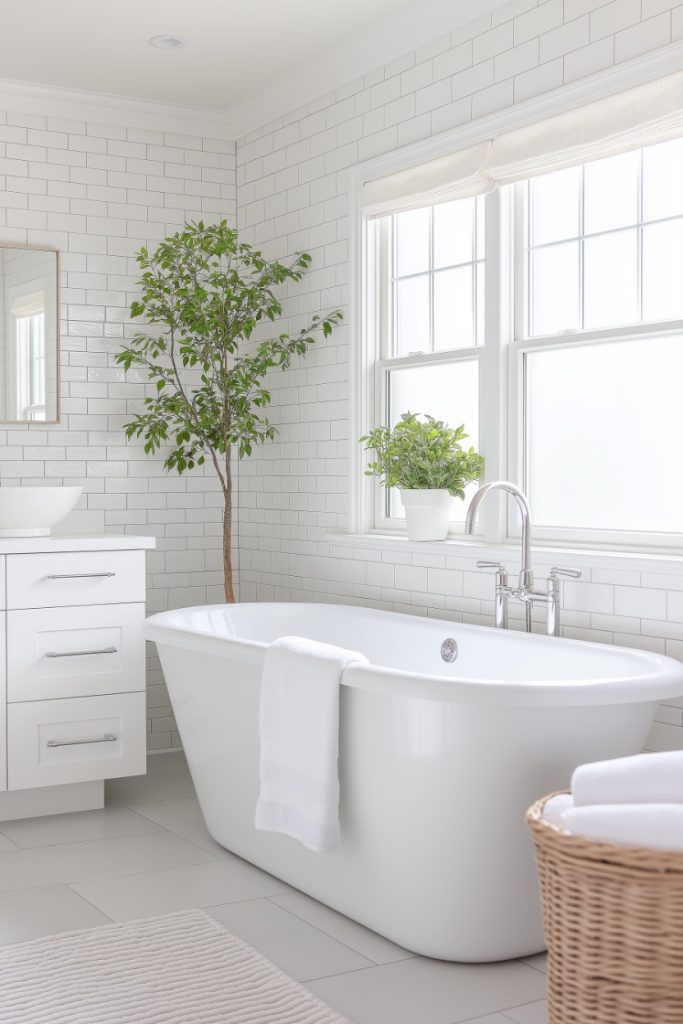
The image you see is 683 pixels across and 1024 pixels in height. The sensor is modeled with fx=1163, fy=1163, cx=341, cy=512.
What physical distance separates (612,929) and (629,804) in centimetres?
23

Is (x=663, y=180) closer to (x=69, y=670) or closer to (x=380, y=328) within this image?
(x=380, y=328)

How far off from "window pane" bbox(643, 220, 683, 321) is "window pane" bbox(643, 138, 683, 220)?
41 mm

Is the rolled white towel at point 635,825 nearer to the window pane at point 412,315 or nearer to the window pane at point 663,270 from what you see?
the window pane at point 663,270

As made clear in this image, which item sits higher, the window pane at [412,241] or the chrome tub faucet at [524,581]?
the window pane at [412,241]

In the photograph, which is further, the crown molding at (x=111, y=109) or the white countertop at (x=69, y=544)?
the crown molding at (x=111, y=109)

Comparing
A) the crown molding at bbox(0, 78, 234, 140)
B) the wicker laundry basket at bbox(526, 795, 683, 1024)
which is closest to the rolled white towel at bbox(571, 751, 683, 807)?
the wicker laundry basket at bbox(526, 795, 683, 1024)

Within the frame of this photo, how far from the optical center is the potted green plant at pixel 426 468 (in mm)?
4074

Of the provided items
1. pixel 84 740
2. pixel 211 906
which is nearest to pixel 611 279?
pixel 211 906

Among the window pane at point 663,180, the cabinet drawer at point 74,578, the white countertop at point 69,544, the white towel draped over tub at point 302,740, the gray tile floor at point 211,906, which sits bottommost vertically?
the gray tile floor at point 211,906

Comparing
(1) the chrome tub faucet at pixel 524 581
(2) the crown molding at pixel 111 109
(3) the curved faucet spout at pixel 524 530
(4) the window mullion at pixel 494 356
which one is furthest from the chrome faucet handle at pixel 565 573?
(2) the crown molding at pixel 111 109

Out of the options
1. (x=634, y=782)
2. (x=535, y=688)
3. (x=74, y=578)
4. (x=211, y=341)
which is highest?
(x=211, y=341)

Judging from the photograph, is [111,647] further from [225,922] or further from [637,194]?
[637,194]

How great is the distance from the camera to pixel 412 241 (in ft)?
14.9

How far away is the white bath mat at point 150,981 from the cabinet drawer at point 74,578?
4.67 ft
